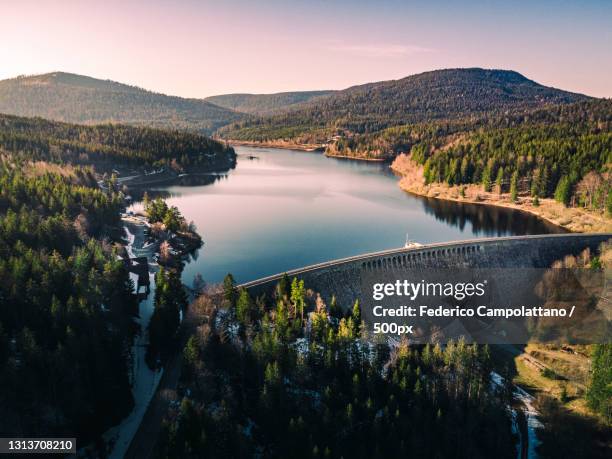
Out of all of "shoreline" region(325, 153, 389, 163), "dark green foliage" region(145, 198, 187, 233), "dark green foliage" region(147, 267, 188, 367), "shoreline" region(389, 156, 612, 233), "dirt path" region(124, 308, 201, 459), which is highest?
"shoreline" region(325, 153, 389, 163)

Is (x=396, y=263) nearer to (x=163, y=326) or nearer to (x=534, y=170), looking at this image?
(x=163, y=326)

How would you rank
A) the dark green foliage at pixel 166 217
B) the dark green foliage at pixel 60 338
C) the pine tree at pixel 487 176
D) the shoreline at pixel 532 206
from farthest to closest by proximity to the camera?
the pine tree at pixel 487 176, the shoreline at pixel 532 206, the dark green foliage at pixel 166 217, the dark green foliage at pixel 60 338

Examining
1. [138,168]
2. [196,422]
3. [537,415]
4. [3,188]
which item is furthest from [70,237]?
[138,168]

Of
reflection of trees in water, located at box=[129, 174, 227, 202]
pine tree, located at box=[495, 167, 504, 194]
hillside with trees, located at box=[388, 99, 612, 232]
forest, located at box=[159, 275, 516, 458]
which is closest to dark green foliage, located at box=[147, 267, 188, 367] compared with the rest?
forest, located at box=[159, 275, 516, 458]

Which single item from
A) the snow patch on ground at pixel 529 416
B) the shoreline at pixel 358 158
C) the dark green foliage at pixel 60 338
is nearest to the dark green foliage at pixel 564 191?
the snow patch on ground at pixel 529 416

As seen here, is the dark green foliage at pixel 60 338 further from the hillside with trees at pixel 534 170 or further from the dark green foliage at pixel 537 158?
the dark green foliage at pixel 537 158

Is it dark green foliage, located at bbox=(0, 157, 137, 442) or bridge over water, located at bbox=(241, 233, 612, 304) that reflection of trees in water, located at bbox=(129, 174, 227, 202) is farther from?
bridge over water, located at bbox=(241, 233, 612, 304)

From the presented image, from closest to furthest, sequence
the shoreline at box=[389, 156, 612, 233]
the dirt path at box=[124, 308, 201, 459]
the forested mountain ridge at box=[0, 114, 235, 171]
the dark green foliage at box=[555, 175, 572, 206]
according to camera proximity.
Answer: the dirt path at box=[124, 308, 201, 459] → the shoreline at box=[389, 156, 612, 233] → the dark green foliage at box=[555, 175, 572, 206] → the forested mountain ridge at box=[0, 114, 235, 171]
